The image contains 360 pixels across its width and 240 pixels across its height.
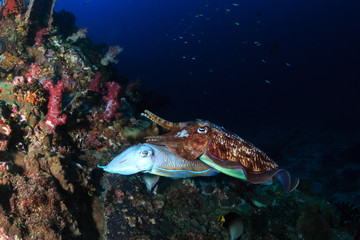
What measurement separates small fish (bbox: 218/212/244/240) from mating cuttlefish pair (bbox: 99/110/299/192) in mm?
1752

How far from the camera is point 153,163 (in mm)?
3209

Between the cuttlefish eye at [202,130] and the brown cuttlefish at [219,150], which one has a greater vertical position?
the cuttlefish eye at [202,130]

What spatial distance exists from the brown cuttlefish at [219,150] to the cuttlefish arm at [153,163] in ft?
0.57

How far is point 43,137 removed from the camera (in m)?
4.70

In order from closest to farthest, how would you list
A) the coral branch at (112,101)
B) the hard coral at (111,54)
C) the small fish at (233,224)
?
the small fish at (233,224) → the coral branch at (112,101) → the hard coral at (111,54)

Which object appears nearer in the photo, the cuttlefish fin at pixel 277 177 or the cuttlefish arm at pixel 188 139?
the cuttlefish fin at pixel 277 177

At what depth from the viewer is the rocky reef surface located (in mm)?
3184

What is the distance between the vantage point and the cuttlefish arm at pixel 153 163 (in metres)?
3.05

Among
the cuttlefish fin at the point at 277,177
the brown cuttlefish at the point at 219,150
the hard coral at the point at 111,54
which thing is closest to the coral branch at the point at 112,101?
the brown cuttlefish at the point at 219,150

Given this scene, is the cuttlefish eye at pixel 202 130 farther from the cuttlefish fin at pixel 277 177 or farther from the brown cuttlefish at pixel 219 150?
the cuttlefish fin at pixel 277 177

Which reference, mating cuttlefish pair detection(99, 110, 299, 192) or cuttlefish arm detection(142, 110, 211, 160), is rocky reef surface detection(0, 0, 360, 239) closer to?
mating cuttlefish pair detection(99, 110, 299, 192)

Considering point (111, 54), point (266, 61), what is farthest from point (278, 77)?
point (111, 54)

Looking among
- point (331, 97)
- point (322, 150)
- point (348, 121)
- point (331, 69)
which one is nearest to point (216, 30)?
point (331, 69)

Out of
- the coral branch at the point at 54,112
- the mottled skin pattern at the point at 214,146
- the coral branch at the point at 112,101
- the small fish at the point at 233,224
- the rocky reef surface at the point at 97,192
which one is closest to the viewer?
the mottled skin pattern at the point at 214,146
